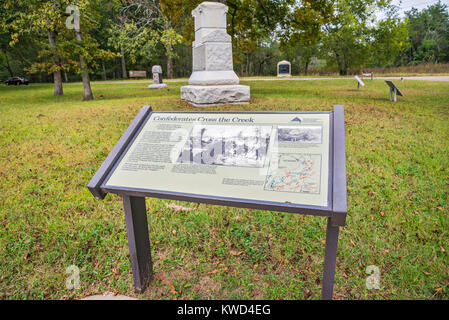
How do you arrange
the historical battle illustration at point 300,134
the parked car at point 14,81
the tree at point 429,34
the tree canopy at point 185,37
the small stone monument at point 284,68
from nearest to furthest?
1. the historical battle illustration at point 300,134
2. the tree canopy at point 185,37
3. the parked car at point 14,81
4. the small stone monument at point 284,68
5. the tree at point 429,34

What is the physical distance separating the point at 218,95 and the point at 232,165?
24.2 ft

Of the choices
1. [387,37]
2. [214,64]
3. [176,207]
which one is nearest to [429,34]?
[387,37]

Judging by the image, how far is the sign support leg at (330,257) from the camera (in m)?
1.88

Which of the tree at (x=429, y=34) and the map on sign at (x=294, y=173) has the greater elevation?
the tree at (x=429, y=34)

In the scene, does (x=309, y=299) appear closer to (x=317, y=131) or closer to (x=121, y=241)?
(x=317, y=131)

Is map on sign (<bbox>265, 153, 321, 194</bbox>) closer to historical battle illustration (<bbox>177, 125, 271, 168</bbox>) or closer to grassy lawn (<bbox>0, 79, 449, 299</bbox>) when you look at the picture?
historical battle illustration (<bbox>177, 125, 271, 168</bbox>)

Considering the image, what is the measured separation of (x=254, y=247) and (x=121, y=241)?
133 cm

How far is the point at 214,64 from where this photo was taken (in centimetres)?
954

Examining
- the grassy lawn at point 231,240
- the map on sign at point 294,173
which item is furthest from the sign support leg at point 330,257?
the grassy lawn at point 231,240

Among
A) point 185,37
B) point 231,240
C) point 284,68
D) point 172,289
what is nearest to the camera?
point 172,289

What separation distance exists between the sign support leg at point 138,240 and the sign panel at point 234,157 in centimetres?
24

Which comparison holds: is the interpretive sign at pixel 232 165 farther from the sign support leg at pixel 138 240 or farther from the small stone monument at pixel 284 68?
the small stone monument at pixel 284 68

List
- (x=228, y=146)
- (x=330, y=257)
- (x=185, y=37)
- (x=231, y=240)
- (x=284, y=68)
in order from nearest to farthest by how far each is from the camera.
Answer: (x=330, y=257) < (x=228, y=146) < (x=231, y=240) < (x=185, y=37) < (x=284, y=68)

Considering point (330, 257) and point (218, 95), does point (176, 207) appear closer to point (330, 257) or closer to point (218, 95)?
point (330, 257)
